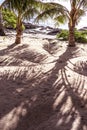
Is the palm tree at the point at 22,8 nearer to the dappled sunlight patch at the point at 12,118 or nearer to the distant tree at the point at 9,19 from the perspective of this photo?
the distant tree at the point at 9,19

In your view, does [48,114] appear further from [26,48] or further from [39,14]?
[39,14]

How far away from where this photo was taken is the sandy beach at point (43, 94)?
5.52 metres

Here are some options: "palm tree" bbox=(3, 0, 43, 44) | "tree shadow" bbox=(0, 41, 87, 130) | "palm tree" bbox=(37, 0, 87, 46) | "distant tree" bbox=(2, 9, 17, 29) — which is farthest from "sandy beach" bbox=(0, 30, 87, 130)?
"distant tree" bbox=(2, 9, 17, 29)

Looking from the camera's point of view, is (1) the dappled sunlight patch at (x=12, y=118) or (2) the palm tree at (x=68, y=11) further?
(2) the palm tree at (x=68, y=11)

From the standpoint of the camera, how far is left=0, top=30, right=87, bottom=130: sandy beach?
5.52 metres

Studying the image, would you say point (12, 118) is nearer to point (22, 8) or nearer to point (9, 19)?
point (22, 8)

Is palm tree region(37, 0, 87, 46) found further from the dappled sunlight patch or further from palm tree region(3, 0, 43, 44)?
the dappled sunlight patch

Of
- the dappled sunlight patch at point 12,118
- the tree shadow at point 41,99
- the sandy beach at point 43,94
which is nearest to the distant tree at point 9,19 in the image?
the sandy beach at point 43,94

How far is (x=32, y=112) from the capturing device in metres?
5.96

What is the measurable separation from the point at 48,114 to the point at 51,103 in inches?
22.1

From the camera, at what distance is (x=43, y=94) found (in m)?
6.99

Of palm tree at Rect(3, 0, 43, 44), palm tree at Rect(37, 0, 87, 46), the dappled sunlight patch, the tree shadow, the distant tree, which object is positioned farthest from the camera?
the distant tree

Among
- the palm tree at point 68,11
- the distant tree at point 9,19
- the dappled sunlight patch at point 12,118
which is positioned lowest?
the dappled sunlight patch at point 12,118

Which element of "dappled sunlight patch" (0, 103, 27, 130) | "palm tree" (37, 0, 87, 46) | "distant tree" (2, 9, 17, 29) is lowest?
"dappled sunlight patch" (0, 103, 27, 130)
